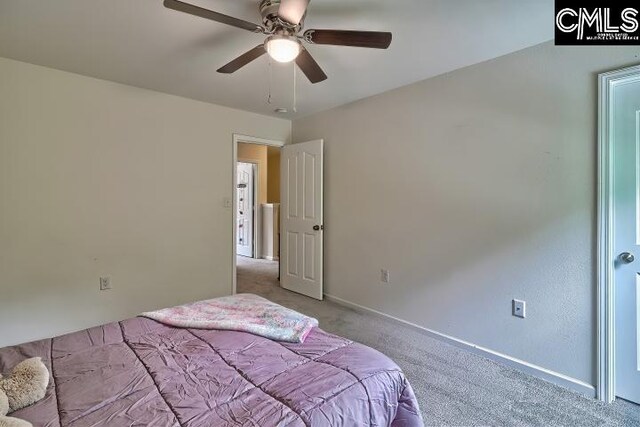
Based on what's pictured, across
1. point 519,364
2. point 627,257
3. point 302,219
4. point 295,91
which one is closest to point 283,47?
point 295,91

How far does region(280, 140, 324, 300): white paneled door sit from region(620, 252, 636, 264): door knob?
101 inches

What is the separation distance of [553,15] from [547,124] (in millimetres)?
650

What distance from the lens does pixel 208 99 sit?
3359 millimetres

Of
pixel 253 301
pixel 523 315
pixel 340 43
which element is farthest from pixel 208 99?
pixel 523 315

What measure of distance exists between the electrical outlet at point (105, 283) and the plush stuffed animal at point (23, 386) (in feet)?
6.44

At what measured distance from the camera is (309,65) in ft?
6.21

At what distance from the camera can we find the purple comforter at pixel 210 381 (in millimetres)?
984

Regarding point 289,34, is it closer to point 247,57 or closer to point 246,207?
point 247,57

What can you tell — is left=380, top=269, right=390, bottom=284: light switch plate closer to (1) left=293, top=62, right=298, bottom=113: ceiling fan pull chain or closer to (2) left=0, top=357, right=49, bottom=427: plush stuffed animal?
(1) left=293, top=62, right=298, bottom=113: ceiling fan pull chain

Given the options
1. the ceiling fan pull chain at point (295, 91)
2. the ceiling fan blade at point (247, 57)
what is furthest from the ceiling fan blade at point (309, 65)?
the ceiling fan pull chain at point (295, 91)

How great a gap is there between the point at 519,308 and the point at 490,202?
0.79m

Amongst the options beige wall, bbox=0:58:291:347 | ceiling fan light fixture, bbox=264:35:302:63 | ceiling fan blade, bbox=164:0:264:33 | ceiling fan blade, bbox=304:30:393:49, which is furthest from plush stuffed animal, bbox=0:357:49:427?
beige wall, bbox=0:58:291:347

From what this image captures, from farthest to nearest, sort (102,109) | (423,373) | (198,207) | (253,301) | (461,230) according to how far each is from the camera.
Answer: (198,207) → (102,109) → (461,230) → (423,373) → (253,301)

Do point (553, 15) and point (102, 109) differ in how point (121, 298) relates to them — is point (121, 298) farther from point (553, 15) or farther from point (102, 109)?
point (553, 15)
